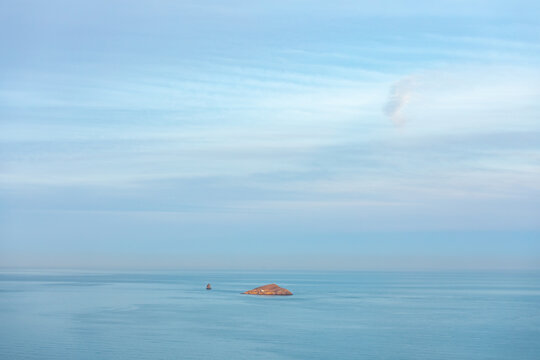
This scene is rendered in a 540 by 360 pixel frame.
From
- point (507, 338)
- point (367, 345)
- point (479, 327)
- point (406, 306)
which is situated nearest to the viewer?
point (367, 345)

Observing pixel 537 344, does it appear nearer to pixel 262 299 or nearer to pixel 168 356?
pixel 168 356

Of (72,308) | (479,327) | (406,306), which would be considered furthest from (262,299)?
(479,327)

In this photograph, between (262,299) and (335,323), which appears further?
(262,299)

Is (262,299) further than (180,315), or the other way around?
(262,299)

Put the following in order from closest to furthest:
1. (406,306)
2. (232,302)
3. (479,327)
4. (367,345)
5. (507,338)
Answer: (367,345)
(507,338)
(479,327)
(406,306)
(232,302)

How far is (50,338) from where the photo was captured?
240ft

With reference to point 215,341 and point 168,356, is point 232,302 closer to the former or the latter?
point 215,341

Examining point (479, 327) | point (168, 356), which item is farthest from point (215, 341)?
point (479, 327)

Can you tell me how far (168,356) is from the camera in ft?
206

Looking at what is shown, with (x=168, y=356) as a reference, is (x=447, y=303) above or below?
above

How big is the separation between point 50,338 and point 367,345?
37041 mm

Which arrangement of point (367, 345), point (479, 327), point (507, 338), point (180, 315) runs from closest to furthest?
1. point (367, 345)
2. point (507, 338)
3. point (479, 327)
4. point (180, 315)

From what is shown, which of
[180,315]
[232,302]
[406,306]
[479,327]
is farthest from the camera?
[232,302]

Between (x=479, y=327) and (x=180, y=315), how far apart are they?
4796 centimetres
